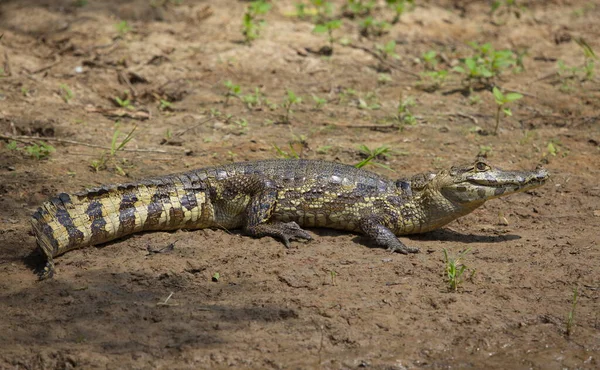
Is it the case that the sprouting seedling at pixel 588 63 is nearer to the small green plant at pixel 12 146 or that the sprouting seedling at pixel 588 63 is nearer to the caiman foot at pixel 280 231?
the caiman foot at pixel 280 231

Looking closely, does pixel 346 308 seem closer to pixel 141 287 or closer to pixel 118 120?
pixel 141 287

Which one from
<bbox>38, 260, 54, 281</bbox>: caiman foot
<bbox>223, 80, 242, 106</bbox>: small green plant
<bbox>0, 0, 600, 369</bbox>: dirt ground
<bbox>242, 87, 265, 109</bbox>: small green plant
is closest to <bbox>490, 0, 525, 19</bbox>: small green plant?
<bbox>0, 0, 600, 369</bbox>: dirt ground

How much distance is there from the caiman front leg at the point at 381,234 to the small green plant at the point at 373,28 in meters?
4.83

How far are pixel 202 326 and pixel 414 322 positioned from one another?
4.25ft

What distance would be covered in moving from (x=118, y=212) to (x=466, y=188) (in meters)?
2.67

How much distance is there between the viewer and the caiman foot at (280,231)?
5805 millimetres

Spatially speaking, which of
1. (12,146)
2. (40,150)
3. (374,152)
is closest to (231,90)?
(374,152)

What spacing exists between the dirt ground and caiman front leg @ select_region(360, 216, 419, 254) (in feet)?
0.27

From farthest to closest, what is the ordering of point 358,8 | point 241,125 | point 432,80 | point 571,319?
1. point 358,8
2. point 432,80
3. point 241,125
4. point 571,319

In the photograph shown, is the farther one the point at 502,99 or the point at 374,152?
the point at 502,99

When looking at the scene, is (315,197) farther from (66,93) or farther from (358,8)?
(358,8)

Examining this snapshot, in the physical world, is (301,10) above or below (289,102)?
above

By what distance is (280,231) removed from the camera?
5820mm

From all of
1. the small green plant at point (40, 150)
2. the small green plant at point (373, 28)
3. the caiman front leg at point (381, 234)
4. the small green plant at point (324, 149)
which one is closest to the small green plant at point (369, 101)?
the small green plant at point (324, 149)
